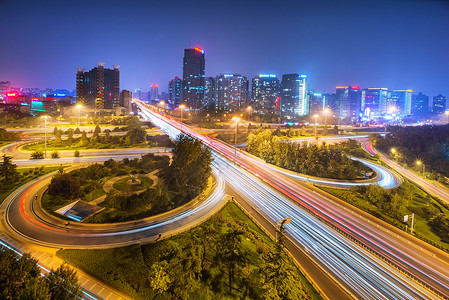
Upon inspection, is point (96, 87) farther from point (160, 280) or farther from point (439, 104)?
point (439, 104)

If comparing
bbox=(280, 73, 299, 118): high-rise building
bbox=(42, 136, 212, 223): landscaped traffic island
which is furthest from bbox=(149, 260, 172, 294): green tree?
bbox=(280, 73, 299, 118): high-rise building

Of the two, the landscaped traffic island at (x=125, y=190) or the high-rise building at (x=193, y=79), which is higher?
the high-rise building at (x=193, y=79)

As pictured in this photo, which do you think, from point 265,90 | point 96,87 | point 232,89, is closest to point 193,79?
point 232,89

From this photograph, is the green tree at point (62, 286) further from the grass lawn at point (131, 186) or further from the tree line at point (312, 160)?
the tree line at point (312, 160)

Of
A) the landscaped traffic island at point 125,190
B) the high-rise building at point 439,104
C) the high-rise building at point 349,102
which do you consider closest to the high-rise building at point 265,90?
the high-rise building at point 349,102

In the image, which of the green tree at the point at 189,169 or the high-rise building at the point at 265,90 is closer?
the green tree at the point at 189,169

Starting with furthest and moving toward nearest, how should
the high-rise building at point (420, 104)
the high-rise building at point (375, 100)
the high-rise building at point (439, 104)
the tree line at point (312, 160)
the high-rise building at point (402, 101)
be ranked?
the high-rise building at point (420, 104) → the high-rise building at point (402, 101) → the high-rise building at point (375, 100) → the high-rise building at point (439, 104) → the tree line at point (312, 160)
